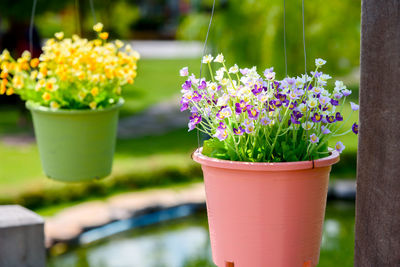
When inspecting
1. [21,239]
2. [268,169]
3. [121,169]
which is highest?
[268,169]

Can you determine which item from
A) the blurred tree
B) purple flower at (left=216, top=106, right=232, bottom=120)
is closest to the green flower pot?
purple flower at (left=216, top=106, right=232, bottom=120)

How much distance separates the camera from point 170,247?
4.16 m

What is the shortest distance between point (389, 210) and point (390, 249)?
0.07m

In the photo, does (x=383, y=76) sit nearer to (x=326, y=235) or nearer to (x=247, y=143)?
(x=247, y=143)

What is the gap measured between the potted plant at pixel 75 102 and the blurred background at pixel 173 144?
1.06 meters

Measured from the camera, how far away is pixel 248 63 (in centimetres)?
632

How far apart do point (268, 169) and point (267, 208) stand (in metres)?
0.10

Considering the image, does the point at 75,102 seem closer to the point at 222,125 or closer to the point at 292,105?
the point at 222,125

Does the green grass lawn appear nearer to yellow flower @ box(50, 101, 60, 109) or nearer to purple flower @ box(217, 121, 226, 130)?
yellow flower @ box(50, 101, 60, 109)

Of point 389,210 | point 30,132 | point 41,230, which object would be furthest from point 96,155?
point 30,132

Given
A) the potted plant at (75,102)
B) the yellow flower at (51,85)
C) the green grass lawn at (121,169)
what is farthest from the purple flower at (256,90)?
the green grass lawn at (121,169)

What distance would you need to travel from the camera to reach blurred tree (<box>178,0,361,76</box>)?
5.57 m

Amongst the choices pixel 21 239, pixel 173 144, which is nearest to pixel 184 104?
pixel 21 239

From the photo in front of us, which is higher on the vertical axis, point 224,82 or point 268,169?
point 224,82
